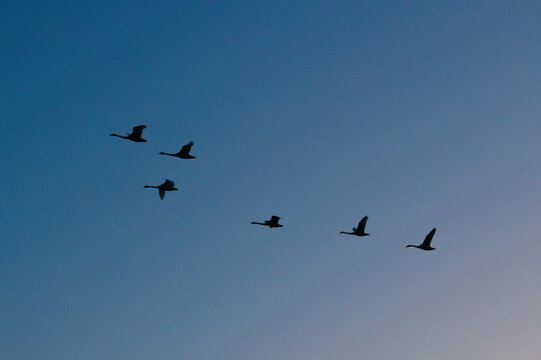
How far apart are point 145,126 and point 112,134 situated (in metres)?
8.14

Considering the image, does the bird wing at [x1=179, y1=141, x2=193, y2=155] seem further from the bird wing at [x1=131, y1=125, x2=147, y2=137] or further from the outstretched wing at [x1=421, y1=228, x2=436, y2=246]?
the outstretched wing at [x1=421, y1=228, x2=436, y2=246]

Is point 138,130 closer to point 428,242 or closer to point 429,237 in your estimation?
point 429,237

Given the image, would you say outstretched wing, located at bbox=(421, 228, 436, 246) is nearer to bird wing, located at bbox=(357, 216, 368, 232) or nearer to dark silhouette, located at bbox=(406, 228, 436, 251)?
dark silhouette, located at bbox=(406, 228, 436, 251)

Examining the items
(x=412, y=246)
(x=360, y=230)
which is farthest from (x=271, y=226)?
(x=412, y=246)

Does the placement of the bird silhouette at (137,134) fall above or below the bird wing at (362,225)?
above

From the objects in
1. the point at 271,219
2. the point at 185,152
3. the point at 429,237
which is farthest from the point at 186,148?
the point at 429,237

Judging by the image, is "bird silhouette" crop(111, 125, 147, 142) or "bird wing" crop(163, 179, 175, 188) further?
"bird wing" crop(163, 179, 175, 188)

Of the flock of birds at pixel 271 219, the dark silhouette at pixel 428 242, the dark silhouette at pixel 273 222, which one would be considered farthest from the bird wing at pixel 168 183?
the dark silhouette at pixel 428 242

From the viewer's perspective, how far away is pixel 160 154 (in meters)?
83.5

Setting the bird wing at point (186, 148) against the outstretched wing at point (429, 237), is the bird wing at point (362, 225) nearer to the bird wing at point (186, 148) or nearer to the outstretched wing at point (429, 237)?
the outstretched wing at point (429, 237)

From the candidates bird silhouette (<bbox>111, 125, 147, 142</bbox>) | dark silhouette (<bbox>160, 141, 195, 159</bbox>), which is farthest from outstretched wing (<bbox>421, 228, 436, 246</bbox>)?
bird silhouette (<bbox>111, 125, 147, 142</bbox>)

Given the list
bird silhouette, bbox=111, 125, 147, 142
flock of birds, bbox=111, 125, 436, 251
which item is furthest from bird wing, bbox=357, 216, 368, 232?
bird silhouette, bbox=111, 125, 147, 142

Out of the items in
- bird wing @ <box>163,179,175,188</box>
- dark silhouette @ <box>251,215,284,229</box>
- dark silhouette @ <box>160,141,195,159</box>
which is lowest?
dark silhouette @ <box>251,215,284,229</box>

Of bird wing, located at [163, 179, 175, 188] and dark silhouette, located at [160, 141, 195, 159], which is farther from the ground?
dark silhouette, located at [160, 141, 195, 159]
